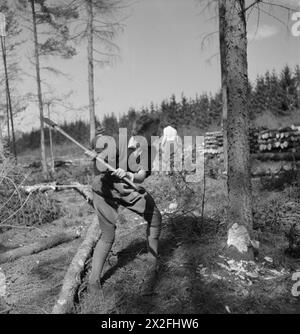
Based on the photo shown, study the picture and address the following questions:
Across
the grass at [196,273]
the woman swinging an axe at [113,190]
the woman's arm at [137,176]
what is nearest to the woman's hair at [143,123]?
the woman swinging an axe at [113,190]

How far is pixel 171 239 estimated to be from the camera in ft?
18.1

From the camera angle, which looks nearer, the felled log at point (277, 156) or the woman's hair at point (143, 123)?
the woman's hair at point (143, 123)

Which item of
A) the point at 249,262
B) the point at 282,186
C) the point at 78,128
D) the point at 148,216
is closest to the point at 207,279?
the point at 249,262

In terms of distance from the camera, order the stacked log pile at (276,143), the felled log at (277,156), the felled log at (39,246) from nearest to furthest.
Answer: the felled log at (39,246)
the felled log at (277,156)
the stacked log pile at (276,143)

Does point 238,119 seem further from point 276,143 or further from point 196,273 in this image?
point 276,143

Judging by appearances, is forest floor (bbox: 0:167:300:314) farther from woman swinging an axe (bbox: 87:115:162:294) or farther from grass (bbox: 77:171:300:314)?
woman swinging an axe (bbox: 87:115:162:294)

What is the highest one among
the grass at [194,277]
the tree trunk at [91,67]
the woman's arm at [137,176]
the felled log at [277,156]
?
the tree trunk at [91,67]

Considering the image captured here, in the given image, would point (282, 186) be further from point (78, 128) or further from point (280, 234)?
point (78, 128)

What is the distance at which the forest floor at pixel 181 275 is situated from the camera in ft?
12.6

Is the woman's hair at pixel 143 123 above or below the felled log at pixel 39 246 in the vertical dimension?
above

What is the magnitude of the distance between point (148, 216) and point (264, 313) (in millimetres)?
1562

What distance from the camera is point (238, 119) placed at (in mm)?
4688

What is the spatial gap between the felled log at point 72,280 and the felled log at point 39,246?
1164 millimetres

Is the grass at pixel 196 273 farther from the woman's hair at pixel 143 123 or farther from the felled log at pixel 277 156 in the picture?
the felled log at pixel 277 156
